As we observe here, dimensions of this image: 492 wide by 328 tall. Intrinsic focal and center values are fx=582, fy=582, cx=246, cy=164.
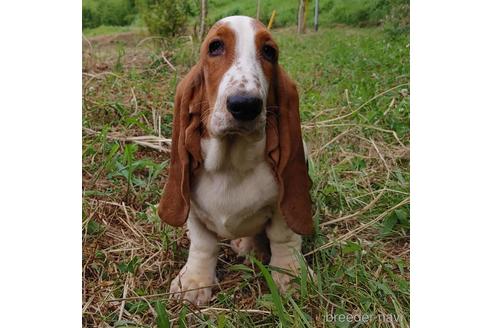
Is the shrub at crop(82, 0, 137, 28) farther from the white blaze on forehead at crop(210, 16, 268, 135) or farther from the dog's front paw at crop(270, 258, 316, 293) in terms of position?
the dog's front paw at crop(270, 258, 316, 293)

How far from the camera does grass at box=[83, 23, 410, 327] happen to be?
167cm

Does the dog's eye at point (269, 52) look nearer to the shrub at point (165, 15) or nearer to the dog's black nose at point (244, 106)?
the dog's black nose at point (244, 106)

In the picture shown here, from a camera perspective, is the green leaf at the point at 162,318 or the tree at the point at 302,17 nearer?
the green leaf at the point at 162,318

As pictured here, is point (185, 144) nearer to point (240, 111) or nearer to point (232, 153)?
point (232, 153)

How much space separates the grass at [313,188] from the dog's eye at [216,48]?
1.16 feet

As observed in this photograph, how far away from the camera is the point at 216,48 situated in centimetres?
161

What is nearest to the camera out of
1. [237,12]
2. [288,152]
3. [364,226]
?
[288,152]

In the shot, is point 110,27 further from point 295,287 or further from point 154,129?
point 295,287

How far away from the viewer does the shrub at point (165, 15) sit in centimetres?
201

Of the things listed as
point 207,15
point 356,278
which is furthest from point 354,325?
point 207,15

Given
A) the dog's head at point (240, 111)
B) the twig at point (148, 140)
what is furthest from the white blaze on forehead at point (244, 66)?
the twig at point (148, 140)

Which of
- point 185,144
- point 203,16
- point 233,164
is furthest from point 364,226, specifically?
point 203,16

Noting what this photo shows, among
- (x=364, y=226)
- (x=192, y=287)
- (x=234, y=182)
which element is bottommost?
(x=192, y=287)

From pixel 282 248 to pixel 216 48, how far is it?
2.17 feet
